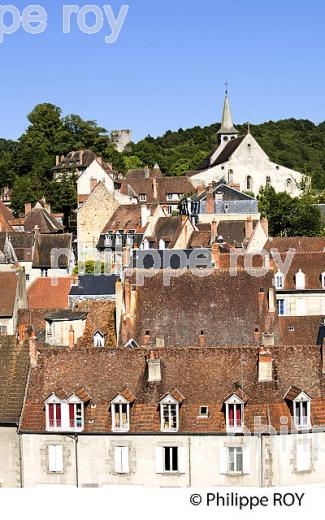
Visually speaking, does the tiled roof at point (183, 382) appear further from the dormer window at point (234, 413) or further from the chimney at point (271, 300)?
the chimney at point (271, 300)

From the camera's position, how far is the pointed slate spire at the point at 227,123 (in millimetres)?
105812

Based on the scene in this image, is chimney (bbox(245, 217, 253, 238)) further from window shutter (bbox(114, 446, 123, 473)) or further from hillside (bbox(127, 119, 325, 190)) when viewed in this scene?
hillside (bbox(127, 119, 325, 190))

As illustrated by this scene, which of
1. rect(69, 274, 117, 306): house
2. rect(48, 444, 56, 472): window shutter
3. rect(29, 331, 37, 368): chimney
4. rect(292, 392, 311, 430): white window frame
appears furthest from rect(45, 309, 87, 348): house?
rect(292, 392, 311, 430): white window frame

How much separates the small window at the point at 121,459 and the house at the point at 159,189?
5917cm

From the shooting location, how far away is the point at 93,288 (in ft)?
142

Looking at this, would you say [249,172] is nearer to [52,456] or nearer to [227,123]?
[227,123]

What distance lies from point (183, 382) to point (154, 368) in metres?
1.05

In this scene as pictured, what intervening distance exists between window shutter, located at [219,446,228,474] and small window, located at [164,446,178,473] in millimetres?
1356

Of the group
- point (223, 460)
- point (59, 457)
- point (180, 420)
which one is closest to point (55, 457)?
point (59, 457)

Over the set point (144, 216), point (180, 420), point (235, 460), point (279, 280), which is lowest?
point (235, 460)

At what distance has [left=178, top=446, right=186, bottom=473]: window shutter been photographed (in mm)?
27969

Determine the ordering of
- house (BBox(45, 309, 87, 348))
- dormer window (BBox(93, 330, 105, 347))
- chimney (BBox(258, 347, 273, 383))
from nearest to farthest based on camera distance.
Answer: chimney (BBox(258, 347, 273, 383)) < dormer window (BBox(93, 330, 105, 347)) < house (BBox(45, 309, 87, 348))

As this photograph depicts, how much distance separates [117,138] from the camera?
461 feet

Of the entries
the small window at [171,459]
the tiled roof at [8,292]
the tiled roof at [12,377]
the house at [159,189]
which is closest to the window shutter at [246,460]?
the small window at [171,459]
